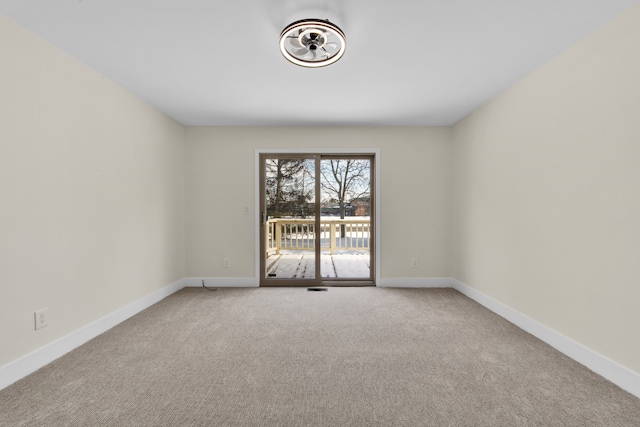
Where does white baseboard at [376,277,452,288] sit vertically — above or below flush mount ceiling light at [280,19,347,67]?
below

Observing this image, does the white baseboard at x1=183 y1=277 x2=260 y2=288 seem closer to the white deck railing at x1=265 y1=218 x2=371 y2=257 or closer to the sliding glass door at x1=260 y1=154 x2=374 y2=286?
the sliding glass door at x1=260 y1=154 x2=374 y2=286

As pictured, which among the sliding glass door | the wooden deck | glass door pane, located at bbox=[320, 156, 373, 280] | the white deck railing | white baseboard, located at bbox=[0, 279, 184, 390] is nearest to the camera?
white baseboard, located at bbox=[0, 279, 184, 390]

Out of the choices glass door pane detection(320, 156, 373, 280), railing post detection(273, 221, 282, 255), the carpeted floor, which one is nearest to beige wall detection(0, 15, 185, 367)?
the carpeted floor

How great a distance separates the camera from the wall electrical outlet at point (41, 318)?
1984 mm

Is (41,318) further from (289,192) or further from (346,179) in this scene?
(346,179)

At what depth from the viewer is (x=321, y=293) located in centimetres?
383

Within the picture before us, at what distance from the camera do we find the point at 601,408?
158cm

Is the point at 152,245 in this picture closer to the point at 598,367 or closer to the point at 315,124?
the point at 315,124

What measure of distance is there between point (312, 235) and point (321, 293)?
132 centimetres

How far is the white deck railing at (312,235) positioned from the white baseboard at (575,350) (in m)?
2.09

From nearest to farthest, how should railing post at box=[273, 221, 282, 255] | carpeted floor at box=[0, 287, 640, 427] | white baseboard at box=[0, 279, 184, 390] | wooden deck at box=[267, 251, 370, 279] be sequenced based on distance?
carpeted floor at box=[0, 287, 640, 427], white baseboard at box=[0, 279, 184, 390], wooden deck at box=[267, 251, 370, 279], railing post at box=[273, 221, 282, 255]

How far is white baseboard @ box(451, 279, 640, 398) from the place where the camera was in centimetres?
173

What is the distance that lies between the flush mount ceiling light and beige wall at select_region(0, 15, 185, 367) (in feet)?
5.59

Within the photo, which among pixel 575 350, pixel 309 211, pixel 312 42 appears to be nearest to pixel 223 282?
pixel 309 211
